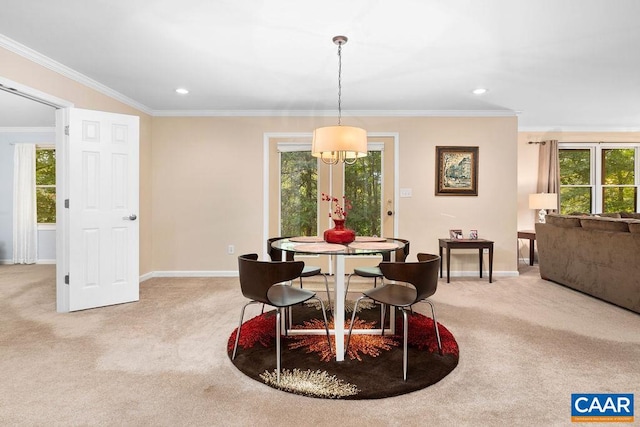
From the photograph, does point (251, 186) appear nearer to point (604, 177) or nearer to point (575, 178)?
point (575, 178)

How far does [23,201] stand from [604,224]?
855 cm

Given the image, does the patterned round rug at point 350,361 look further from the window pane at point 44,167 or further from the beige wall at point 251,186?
the window pane at point 44,167

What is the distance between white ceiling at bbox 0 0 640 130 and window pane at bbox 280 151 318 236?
0.80 m

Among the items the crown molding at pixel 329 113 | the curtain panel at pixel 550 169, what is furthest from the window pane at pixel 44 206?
the curtain panel at pixel 550 169

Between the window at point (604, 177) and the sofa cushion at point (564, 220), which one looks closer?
the sofa cushion at point (564, 220)

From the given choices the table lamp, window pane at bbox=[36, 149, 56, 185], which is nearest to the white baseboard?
the table lamp

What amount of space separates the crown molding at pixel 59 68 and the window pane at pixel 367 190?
305cm

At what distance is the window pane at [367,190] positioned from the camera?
15.6 feet

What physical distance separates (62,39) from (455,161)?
15.1 feet

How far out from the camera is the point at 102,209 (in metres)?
3.40

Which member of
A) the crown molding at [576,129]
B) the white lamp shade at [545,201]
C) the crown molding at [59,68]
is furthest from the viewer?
the crown molding at [576,129]

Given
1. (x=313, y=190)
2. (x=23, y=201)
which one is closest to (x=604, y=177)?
(x=313, y=190)

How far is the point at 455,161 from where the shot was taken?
471 cm

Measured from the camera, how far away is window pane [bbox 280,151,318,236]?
189 inches
